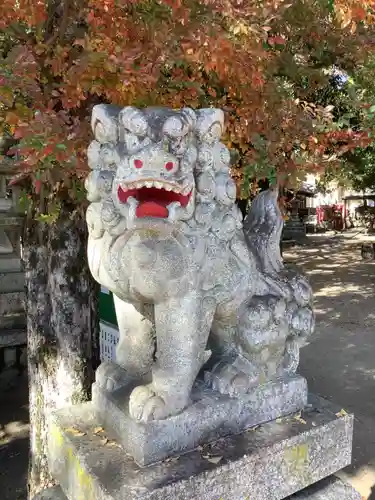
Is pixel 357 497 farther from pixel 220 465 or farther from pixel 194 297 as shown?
pixel 194 297

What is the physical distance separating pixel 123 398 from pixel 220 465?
448 millimetres

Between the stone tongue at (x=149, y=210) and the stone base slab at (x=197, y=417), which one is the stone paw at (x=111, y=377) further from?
the stone tongue at (x=149, y=210)

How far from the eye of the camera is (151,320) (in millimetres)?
1926

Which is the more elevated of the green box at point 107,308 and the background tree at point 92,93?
the background tree at point 92,93

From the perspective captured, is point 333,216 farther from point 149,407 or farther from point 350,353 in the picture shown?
point 149,407

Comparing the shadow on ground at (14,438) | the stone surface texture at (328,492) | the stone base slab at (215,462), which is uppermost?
the stone base slab at (215,462)

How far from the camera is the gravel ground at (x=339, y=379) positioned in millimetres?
3965

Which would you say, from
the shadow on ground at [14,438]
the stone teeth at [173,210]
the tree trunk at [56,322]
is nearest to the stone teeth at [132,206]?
the stone teeth at [173,210]

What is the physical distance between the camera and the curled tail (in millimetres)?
2201

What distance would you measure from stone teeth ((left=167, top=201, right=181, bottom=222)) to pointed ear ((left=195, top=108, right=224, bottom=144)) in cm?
26

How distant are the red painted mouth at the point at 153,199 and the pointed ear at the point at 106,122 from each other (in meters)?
0.20

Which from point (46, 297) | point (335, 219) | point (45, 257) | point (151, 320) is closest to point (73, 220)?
point (45, 257)

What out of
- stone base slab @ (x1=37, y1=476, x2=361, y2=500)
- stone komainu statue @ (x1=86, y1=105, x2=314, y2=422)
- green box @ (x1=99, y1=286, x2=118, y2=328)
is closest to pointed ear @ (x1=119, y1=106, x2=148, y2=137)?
stone komainu statue @ (x1=86, y1=105, x2=314, y2=422)

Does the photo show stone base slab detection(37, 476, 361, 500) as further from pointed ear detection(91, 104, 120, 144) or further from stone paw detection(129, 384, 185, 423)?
pointed ear detection(91, 104, 120, 144)
